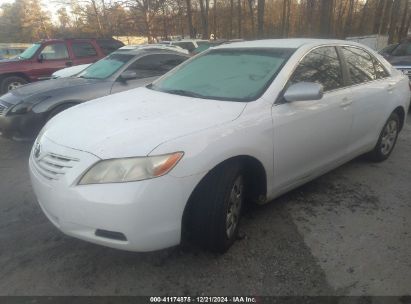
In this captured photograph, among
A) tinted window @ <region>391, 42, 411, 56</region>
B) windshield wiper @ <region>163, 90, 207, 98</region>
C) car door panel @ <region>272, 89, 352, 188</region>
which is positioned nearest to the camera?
car door panel @ <region>272, 89, 352, 188</region>

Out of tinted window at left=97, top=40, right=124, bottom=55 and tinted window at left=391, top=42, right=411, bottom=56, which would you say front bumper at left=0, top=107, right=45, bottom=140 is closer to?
tinted window at left=97, top=40, right=124, bottom=55

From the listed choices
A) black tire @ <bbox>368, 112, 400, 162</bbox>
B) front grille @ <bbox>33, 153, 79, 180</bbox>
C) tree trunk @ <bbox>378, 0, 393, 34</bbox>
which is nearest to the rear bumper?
front grille @ <bbox>33, 153, 79, 180</bbox>

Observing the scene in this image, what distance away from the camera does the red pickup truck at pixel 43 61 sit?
33.9ft

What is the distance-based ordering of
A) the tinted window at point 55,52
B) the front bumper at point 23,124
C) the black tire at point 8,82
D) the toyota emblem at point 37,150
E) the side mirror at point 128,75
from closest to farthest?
1. the toyota emblem at point 37,150
2. the front bumper at point 23,124
3. the side mirror at point 128,75
4. the black tire at point 8,82
5. the tinted window at point 55,52

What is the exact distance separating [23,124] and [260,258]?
13.6 feet

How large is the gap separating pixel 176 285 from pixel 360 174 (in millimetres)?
2933

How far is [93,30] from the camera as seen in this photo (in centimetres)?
2650

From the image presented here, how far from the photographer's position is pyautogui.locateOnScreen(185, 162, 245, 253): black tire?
267 cm

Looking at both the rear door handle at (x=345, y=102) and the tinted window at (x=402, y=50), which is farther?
the tinted window at (x=402, y=50)

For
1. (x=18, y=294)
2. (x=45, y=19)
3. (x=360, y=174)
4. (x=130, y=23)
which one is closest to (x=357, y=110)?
(x=360, y=174)

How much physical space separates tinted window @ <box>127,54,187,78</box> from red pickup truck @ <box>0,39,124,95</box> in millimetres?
4453

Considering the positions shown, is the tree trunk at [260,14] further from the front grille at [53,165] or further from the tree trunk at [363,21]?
the front grille at [53,165]

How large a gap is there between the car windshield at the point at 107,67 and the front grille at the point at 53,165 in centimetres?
380

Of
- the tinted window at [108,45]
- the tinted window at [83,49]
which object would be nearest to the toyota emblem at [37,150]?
the tinted window at [83,49]
